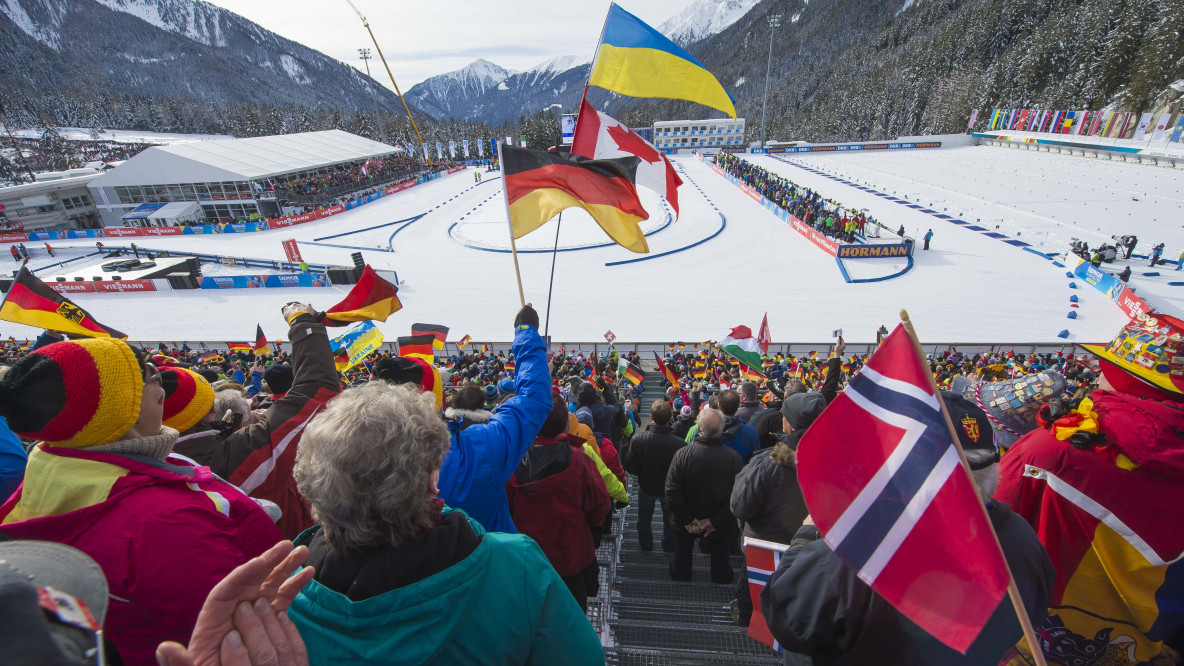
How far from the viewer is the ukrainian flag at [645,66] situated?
561 cm

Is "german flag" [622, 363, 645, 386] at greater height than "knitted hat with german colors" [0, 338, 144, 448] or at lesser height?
lesser

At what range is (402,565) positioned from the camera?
123 centimetres

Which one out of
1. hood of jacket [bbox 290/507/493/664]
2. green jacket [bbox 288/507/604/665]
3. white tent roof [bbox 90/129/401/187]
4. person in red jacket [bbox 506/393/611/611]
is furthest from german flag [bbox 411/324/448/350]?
white tent roof [bbox 90/129/401/187]

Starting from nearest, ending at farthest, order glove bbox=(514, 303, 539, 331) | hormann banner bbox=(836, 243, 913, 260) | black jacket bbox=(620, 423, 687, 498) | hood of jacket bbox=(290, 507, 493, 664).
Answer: hood of jacket bbox=(290, 507, 493, 664) → glove bbox=(514, 303, 539, 331) → black jacket bbox=(620, 423, 687, 498) → hormann banner bbox=(836, 243, 913, 260)

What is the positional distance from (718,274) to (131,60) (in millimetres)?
209873

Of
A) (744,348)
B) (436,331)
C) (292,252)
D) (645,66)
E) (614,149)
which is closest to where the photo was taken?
(614,149)

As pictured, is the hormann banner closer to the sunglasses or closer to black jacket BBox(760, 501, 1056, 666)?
black jacket BBox(760, 501, 1056, 666)

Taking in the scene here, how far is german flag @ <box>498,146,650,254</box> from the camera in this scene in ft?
15.4

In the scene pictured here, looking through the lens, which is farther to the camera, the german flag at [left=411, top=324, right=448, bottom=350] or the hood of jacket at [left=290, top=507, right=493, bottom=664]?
the german flag at [left=411, top=324, right=448, bottom=350]

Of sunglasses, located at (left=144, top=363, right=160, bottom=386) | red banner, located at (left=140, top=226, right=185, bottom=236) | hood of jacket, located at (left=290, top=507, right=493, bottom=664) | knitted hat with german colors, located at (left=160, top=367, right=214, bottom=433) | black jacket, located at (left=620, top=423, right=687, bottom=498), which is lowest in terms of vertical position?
red banner, located at (left=140, top=226, right=185, bottom=236)

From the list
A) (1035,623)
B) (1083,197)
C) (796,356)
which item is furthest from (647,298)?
(1083,197)

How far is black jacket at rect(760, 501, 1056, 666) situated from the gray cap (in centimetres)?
107

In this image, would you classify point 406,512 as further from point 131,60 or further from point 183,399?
point 131,60

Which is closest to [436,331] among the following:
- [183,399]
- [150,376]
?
[183,399]
